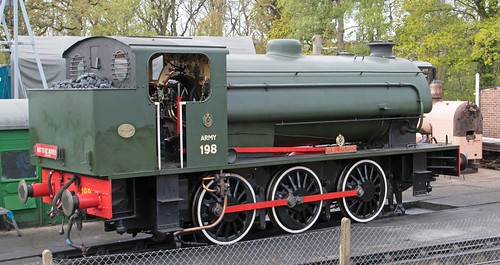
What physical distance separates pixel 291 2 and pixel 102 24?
8.72 meters

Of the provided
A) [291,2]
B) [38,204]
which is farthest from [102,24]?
[38,204]

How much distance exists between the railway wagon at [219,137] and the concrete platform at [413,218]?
0.62 meters

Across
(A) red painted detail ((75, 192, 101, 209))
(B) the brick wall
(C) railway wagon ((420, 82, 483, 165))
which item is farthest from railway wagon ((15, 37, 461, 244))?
(B) the brick wall

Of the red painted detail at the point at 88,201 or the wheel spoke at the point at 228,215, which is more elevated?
the red painted detail at the point at 88,201

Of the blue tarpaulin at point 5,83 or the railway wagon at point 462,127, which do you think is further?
the railway wagon at point 462,127

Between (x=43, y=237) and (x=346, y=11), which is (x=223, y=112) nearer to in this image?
(x=43, y=237)

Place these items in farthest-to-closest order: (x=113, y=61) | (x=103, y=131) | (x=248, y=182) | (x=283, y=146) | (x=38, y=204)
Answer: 1. (x=38, y=204)
2. (x=283, y=146)
3. (x=248, y=182)
4. (x=113, y=61)
5. (x=103, y=131)

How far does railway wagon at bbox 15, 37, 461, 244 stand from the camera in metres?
7.29

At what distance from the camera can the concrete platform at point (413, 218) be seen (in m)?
8.98

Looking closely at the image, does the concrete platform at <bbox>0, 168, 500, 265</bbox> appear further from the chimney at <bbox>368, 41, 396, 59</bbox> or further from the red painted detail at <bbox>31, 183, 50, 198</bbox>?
the chimney at <bbox>368, 41, 396, 59</bbox>

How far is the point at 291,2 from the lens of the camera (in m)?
28.3

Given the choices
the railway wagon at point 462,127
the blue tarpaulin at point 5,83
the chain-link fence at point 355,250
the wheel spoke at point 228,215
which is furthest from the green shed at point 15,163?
the railway wagon at point 462,127

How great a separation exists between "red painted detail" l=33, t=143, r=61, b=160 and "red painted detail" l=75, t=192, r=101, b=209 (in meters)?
0.63

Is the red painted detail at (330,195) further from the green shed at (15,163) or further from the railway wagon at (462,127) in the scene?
the railway wagon at (462,127)
